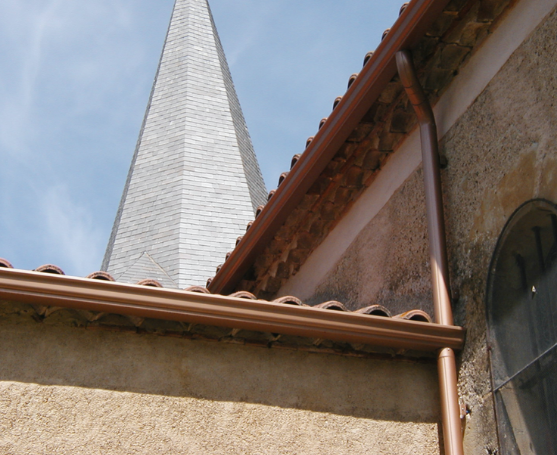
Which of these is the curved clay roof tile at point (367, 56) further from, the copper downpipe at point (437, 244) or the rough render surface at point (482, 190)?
the rough render surface at point (482, 190)

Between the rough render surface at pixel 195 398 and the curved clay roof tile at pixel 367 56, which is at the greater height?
the curved clay roof tile at pixel 367 56

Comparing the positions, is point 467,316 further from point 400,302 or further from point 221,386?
point 221,386

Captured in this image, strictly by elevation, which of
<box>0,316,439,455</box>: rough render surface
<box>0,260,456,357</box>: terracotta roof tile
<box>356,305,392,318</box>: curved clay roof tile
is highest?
<box>356,305,392,318</box>: curved clay roof tile

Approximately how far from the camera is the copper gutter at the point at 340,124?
4965 mm

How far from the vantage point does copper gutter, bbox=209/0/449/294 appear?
4.96 metres

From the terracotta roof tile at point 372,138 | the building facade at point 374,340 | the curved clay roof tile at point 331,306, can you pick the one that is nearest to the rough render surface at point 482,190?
the building facade at point 374,340

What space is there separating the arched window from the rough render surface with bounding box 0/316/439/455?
1.53 feet

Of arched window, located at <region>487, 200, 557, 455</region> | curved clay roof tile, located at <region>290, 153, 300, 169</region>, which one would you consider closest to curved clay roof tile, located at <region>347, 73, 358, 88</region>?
curved clay roof tile, located at <region>290, 153, 300, 169</region>

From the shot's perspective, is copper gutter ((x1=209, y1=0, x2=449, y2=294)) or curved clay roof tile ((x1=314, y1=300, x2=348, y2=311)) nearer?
curved clay roof tile ((x1=314, y1=300, x2=348, y2=311))

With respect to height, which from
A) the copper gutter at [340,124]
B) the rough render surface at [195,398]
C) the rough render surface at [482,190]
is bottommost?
the rough render surface at [195,398]

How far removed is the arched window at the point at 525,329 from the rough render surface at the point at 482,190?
7 cm

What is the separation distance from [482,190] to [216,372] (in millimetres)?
1832

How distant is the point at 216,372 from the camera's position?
4160 millimetres

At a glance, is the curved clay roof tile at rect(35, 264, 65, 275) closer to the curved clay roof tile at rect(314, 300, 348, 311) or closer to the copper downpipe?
the curved clay roof tile at rect(314, 300, 348, 311)
